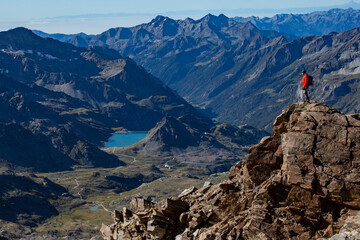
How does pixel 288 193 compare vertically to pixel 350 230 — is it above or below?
above

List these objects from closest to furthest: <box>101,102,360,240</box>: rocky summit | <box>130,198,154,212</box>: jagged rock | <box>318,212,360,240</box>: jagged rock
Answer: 1. <box>318,212,360,240</box>: jagged rock
2. <box>101,102,360,240</box>: rocky summit
3. <box>130,198,154,212</box>: jagged rock

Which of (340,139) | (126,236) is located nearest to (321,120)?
(340,139)

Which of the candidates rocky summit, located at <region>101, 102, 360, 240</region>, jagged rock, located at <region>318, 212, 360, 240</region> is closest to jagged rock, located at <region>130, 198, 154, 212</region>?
rocky summit, located at <region>101, 102, 360, 240</region>

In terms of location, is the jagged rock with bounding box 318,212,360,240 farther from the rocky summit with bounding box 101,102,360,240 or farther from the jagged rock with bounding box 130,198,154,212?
the jagged rock with bounding box 130,198,154,212

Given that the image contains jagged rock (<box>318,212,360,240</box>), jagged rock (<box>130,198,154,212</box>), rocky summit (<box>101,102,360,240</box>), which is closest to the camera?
jagged rock (<box>318,212,360,240</box>)

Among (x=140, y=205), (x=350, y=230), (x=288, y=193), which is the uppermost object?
(x=288, y=193)

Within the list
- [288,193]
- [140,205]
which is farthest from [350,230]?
[140,205]

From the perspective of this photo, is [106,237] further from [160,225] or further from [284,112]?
[284,112]

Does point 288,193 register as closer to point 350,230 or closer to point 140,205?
point 350,230
